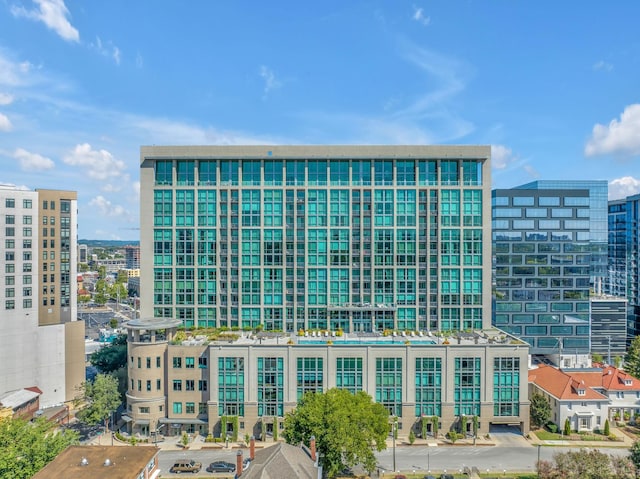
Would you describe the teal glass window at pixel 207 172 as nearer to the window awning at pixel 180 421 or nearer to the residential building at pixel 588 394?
the window awning at pixel 180 421

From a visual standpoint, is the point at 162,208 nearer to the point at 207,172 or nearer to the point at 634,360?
the point at 207,172

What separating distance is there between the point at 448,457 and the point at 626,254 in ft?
343

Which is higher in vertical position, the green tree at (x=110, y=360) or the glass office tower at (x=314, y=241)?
the glass office tower at (x=314, y=241)

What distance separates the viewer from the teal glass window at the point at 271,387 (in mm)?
66375

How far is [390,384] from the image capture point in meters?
66.4

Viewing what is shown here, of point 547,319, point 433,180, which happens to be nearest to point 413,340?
point 433,180

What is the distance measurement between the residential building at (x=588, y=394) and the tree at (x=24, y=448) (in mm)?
71559

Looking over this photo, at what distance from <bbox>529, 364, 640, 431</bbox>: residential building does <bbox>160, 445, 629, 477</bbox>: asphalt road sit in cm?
670

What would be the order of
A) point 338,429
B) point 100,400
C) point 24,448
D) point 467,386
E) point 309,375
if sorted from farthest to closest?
point 309,375, point 467,386, point 100,400, point 338,429, point 24,448

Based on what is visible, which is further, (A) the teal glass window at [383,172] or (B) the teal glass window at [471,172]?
(A) the teal glass window at [383,172]

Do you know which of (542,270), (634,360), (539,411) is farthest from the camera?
(542,270)

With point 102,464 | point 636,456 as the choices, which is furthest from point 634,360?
point 102,464

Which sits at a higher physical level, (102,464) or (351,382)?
(102,464)

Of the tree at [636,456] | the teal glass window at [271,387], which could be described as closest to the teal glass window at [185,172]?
the teal glass window at [271,387]
